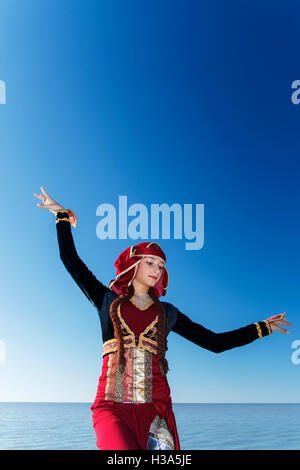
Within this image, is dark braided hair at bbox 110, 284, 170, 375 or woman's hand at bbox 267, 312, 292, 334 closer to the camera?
dark braided hair at bbox 110, 284, 170, 375

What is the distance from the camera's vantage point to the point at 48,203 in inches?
153

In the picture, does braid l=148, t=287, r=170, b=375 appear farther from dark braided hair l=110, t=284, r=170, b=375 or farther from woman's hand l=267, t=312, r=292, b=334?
woman's hand l=267, t=312, r=292, b=334

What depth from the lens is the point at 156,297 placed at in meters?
3.88

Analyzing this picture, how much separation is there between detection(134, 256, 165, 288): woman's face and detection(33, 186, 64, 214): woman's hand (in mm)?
776

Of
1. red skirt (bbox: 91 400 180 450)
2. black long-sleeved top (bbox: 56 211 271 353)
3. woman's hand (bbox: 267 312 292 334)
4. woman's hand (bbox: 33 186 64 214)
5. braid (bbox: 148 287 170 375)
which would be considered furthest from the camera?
woman's hand (bbox: 267 312 292 334)

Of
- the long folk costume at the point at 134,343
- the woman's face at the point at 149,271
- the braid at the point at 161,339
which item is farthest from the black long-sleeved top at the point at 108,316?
the woman's face at the point at 149,271

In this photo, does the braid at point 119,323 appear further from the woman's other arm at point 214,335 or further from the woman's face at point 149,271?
the woman's other arm at point 214,335

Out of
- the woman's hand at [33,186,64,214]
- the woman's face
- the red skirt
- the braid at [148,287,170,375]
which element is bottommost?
the red skirt

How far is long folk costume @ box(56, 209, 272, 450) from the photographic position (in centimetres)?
320

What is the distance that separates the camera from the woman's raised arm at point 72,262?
3742mm

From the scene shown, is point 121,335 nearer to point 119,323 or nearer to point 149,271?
point 119,323

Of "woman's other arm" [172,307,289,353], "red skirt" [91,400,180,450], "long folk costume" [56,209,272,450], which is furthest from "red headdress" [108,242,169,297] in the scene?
"red skirt" [91,400,180,450]
